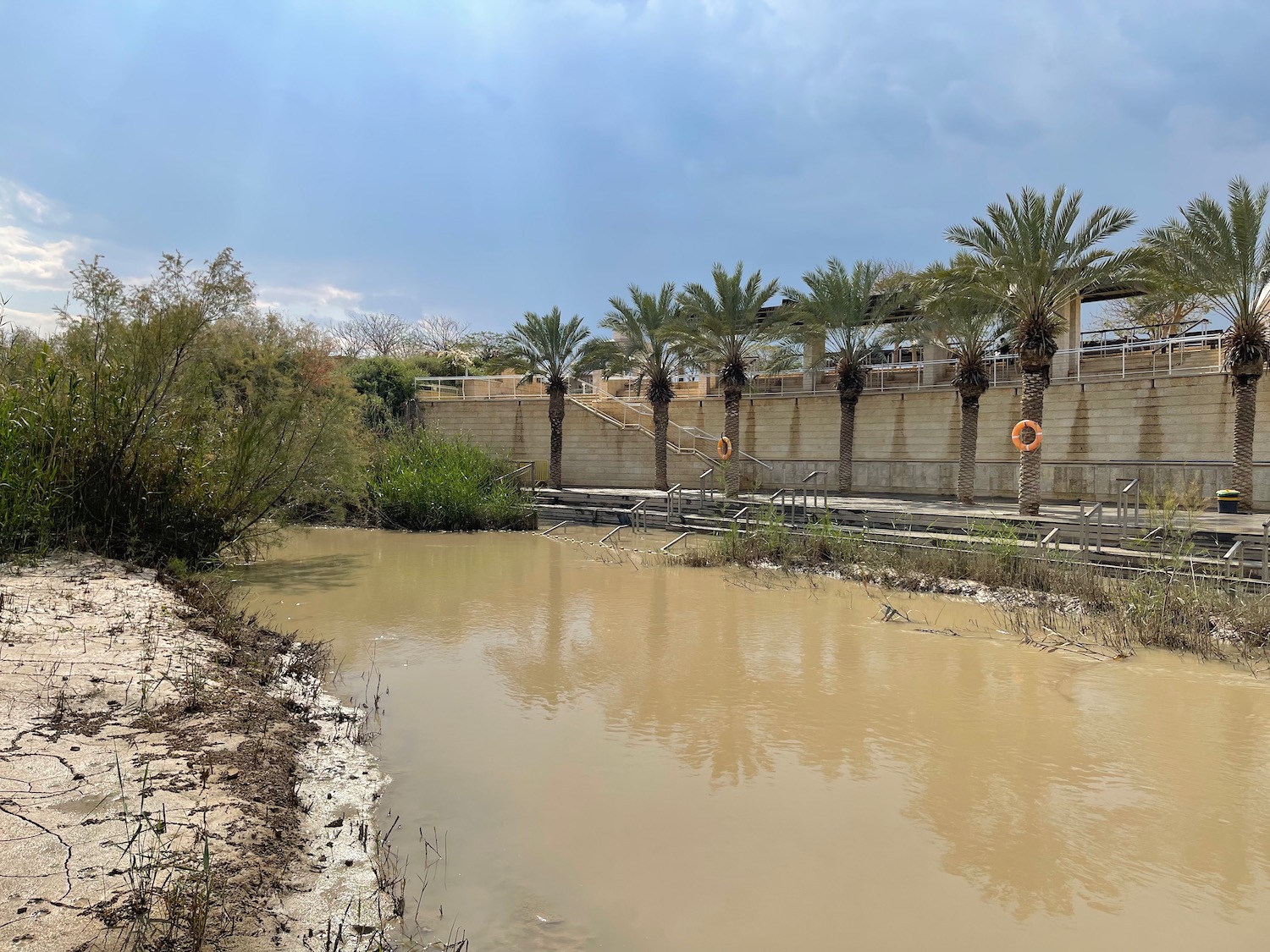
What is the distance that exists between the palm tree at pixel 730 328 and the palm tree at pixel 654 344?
992mm

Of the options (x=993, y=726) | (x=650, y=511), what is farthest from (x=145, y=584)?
(x=650, y=511)

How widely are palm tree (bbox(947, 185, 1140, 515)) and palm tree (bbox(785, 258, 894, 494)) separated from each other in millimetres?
5564

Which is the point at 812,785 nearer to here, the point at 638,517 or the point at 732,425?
the point at 638,517

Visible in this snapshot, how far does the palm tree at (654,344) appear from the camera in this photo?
27.4 m

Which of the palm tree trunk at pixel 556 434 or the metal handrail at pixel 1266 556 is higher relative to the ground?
the palm tree trunk at pixel 556 434

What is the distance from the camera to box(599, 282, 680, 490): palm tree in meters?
27.4

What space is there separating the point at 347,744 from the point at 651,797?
2359 millimetres

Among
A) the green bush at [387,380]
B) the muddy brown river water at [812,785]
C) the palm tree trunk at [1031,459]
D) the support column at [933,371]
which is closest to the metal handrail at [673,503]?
the palm tree trunk at [1031,459]

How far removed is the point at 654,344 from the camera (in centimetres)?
2783

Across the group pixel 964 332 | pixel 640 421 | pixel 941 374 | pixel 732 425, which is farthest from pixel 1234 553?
pixel 640 421

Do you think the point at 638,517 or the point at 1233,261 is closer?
the point at 1233,261

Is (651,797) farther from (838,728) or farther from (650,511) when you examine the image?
(650,511)

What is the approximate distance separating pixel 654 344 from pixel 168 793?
24729 millimetres

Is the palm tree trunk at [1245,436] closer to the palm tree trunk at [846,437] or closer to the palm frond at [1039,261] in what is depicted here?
the palm frond at [1039,261]
